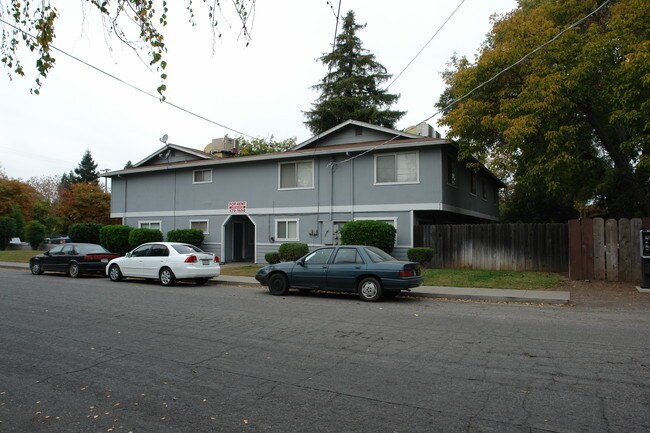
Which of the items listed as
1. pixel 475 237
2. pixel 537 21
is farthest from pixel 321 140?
pixel 537 21

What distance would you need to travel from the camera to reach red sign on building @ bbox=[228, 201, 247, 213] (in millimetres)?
24484

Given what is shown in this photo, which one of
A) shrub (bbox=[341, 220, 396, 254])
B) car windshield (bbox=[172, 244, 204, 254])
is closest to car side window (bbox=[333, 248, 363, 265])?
car windshield (bbox=[172, 244, 204, 254])

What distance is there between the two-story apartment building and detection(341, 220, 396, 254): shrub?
1050 millimetres

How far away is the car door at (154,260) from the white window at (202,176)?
984 cm

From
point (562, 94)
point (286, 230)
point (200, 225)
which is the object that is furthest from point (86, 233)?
point (562, 94)

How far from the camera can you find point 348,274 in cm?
1218

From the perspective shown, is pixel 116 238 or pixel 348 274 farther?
pixel 116 238

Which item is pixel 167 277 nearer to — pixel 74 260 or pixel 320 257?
pixel 74 260

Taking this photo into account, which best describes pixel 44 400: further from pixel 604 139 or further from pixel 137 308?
pixel 604 139

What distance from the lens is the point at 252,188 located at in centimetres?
2431

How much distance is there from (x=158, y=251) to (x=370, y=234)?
8128 mm

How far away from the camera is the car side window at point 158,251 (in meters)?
16.2

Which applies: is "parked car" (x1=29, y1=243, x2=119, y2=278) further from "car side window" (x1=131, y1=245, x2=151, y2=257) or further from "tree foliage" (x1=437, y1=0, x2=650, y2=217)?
"tree foliage" (x1=437, y1=0, x2=650, y2=217)

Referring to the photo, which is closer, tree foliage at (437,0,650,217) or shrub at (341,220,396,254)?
tree foliage at (437,0,650,217)
